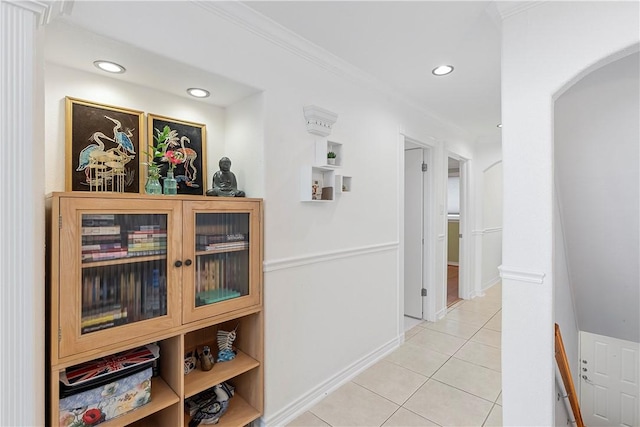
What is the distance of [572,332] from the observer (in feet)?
8.81

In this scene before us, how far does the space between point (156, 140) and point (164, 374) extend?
1321mm

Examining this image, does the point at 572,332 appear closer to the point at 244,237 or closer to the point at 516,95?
the point at 516,95

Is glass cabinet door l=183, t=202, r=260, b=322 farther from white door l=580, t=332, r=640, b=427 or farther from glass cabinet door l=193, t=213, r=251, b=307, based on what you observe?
white door l=580, t=332, r=640, b=427

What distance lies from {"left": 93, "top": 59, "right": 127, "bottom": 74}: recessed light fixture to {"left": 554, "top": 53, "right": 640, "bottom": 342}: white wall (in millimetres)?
2500

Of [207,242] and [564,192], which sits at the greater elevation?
[564,192]

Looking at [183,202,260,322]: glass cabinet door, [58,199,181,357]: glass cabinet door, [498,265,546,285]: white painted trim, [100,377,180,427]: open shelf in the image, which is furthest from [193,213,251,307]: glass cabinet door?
[498,265,546,285]: white painted trim

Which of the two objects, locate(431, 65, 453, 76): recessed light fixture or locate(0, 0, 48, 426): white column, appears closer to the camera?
locate(0, 0, 48, 426): white column

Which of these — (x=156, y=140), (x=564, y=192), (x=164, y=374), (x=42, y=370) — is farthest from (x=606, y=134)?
(x=42, y=370)

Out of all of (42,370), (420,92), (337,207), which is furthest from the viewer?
(420,92)

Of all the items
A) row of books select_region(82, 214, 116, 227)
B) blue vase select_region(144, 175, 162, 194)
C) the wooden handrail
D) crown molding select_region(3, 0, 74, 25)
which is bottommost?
the wooden handrail

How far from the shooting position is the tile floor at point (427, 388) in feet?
6.72

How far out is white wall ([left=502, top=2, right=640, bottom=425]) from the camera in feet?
4.85

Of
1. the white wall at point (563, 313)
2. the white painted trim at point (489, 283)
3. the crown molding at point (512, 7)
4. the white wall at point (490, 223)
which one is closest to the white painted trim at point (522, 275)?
the white wall at point (563, 313)

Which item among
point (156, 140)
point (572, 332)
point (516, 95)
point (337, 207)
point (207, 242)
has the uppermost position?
point (516, 95)
